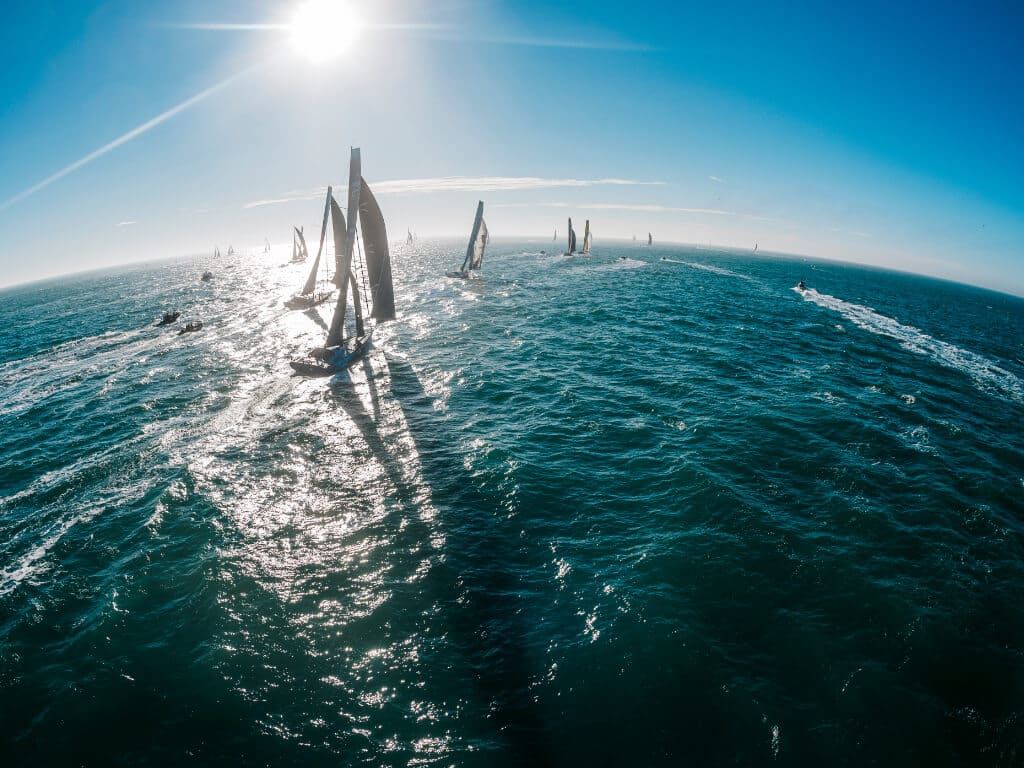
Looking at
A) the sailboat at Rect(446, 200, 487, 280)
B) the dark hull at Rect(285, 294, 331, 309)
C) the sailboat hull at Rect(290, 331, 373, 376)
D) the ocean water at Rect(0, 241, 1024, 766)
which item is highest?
the sailboat at Rect(446, 200, 487, 280)

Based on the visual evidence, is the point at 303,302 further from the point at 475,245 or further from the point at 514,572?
the point at 514,572

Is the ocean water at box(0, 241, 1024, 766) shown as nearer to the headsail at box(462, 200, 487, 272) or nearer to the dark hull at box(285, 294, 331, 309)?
the dark hull at box(285, 294, 331, 309)

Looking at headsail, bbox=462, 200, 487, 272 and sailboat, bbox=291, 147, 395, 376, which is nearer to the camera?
sailboat, bbox=291, 147, 395, 376

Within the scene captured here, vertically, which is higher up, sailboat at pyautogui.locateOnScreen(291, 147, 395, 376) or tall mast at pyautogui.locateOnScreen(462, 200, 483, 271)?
tall mast at pyautogui.locateOnScreen(462, 200, 483, 271)

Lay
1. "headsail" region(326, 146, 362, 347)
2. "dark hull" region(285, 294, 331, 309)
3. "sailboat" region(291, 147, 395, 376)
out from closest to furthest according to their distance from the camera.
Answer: "headsail" region(326, 146, 362, 347) < "sailboat" region(291, 147, 395, 376) < "dark hull" region(285, 294, 331, 309)

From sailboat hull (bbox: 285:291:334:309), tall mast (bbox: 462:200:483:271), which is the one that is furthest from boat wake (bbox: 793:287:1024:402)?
sailboat hull (bbox: 285:291:334:309)

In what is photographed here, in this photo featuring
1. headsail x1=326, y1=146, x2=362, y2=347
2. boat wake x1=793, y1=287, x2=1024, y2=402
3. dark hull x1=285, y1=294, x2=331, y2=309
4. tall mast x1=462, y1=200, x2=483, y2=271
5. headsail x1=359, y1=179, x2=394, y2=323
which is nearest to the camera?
headsail x1=326, y1=146, x2=362, y2=347

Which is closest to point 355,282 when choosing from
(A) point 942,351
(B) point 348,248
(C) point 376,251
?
(B) point 348,248
